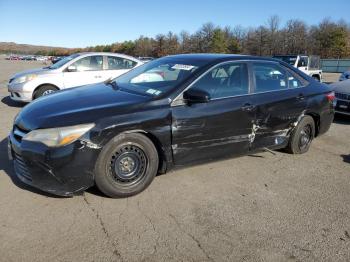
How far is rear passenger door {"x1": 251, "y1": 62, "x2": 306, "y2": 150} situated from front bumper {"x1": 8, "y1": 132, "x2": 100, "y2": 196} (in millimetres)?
2352

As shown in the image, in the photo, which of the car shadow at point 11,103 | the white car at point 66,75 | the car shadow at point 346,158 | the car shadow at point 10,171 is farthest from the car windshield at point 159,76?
the car shadow at point 11,103

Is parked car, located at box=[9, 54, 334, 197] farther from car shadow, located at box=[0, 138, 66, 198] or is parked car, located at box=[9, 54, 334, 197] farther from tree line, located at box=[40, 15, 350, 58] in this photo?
tree line, located at box=[40, 15, 350, 58]

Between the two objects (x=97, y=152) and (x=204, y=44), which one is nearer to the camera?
(x=97, y=152)

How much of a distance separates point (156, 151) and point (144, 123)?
38cm

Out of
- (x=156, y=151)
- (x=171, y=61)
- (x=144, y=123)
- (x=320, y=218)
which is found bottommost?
(x=320, y=218)

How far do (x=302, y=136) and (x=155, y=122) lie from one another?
284cm

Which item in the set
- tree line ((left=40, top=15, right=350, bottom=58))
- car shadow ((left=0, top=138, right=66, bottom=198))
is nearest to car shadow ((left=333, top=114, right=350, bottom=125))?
car shadow ((left=0, top=138, right=66, bottom=198))

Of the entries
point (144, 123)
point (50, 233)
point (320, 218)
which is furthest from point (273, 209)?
point (50, 233)

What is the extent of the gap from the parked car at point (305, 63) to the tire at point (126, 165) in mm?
14504

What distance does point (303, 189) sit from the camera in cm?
427

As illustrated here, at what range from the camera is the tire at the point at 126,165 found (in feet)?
11.7

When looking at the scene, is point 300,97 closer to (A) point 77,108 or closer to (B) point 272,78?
(B) point 272,78

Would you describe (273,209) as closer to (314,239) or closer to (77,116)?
(314,239)

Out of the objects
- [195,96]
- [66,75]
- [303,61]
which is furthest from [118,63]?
[303,61]
